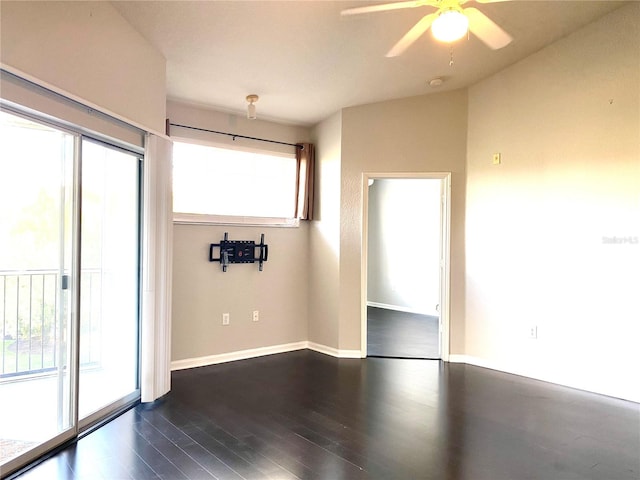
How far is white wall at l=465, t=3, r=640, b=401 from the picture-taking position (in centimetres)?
340

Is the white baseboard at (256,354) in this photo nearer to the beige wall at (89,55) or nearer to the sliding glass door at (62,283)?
the sliding glass door at (62,283)

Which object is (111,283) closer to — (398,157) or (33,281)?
(33,281)

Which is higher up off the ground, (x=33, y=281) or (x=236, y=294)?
(x=33, y=281)

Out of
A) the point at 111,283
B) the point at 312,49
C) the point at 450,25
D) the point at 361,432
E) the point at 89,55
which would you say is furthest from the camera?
the point at 111,283

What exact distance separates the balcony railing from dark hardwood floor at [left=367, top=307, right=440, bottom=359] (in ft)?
9.14

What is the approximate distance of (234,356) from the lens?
454 centimetres

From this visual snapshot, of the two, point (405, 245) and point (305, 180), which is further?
point (405, 245)

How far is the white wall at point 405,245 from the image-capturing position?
7.17 metres

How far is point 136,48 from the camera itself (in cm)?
298

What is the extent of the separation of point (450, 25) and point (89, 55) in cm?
203

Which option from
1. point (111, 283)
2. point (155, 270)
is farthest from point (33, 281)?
point (155, 270)

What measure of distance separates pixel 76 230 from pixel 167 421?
4.62ft

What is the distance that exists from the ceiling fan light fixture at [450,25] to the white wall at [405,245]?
4.80m

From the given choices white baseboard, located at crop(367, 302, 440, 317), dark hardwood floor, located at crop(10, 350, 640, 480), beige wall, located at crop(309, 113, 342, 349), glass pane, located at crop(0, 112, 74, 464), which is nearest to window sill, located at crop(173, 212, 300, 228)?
beige wall, located at crop(309, 113, 342, 349)
